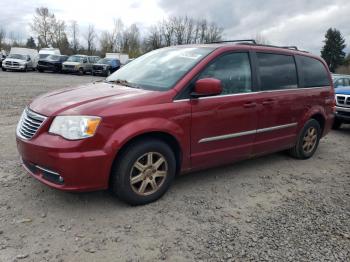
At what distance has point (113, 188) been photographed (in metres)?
3.70

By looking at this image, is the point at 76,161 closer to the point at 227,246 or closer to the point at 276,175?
the point at 227,246

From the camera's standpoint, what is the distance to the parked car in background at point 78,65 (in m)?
30.4

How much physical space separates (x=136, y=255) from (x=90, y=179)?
2.93 ft

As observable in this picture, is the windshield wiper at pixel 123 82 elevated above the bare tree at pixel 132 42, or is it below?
Result: below

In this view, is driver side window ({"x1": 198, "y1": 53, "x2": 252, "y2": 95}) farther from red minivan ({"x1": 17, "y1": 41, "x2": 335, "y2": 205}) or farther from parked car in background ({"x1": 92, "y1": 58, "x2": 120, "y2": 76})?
parked car in background ({"x1": 92, "y1": 58, "x2": 120, "y2": 76})

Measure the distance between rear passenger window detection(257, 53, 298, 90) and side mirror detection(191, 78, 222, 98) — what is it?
3.85 ft

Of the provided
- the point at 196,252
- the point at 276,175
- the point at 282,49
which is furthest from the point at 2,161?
the point at 282,49

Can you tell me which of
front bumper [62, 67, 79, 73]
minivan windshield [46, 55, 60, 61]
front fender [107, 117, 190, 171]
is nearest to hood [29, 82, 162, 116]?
front fender [107, 117, 190, 171]

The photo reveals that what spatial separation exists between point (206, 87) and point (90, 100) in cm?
126

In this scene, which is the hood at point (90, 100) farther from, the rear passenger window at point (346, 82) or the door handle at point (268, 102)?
the rear passenger window at point (346, 82)

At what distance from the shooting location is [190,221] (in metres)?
3.58

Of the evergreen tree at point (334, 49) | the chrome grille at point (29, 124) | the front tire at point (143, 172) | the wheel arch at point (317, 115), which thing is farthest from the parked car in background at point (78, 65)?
the evergreen tree at point (334, 49)

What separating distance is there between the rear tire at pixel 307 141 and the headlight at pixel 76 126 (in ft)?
12.0

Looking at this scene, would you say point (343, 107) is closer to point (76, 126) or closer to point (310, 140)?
point (310, 140)
